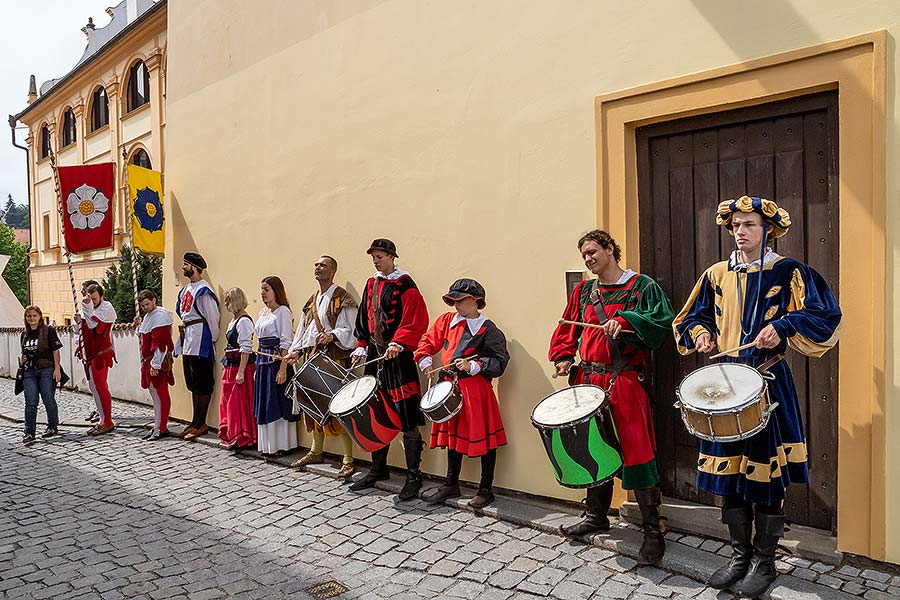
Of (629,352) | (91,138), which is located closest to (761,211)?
(629,352)

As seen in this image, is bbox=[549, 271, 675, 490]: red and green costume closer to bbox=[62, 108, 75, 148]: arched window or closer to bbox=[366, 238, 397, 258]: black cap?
bbox=[366, 238, 397, 258]: black cap

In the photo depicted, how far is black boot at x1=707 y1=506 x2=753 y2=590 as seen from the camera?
3469 mm

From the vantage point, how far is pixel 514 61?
16.5ft

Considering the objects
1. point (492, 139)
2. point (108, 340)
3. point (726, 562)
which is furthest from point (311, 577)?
point (108, 340)

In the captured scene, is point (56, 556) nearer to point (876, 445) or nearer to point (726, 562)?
point (726, 562)

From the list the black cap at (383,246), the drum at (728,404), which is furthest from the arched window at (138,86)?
the drum at (728,404)

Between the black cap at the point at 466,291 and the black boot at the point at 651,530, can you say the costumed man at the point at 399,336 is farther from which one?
the black boot at the point at 651,530

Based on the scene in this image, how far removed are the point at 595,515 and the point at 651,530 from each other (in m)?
0.47

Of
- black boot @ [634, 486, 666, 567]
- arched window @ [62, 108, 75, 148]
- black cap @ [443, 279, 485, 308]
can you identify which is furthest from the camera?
arched window @ [62, 108, 75, 148]

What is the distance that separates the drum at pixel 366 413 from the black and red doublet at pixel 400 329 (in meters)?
0.10

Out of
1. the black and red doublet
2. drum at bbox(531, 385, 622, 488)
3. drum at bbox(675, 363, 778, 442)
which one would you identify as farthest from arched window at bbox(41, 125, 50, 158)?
drum at bbox(675, 363, 778, 442)

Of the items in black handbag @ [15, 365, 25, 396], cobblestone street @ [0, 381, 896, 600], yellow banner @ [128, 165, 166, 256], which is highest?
yellow banner @ [128, 165, 166, 256]

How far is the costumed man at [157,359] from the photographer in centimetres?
812

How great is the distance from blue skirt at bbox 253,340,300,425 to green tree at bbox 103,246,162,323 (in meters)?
11.0
